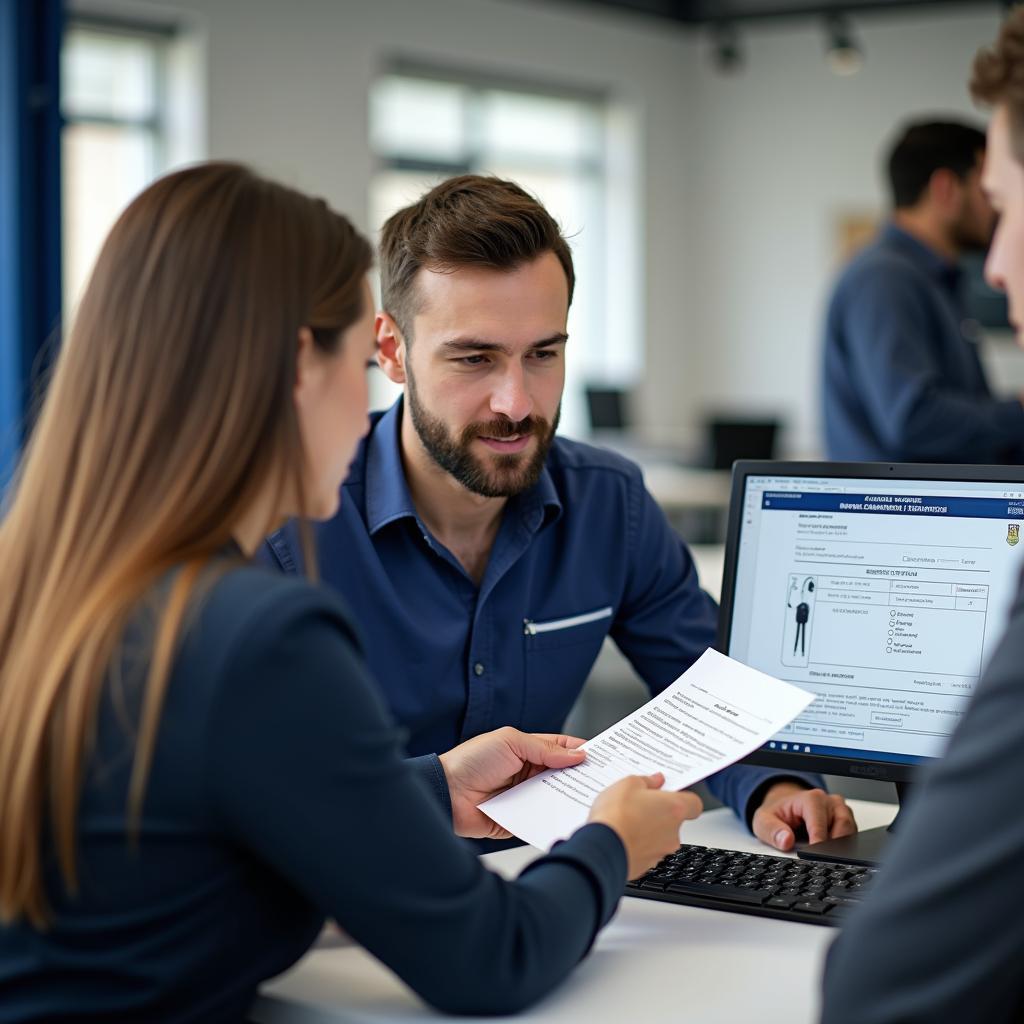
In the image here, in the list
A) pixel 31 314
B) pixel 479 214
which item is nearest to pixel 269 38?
pixel 31 314

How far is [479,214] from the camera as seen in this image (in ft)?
6.00

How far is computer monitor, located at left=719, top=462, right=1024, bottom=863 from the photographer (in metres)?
1.54

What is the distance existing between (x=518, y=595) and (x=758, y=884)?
0.54m

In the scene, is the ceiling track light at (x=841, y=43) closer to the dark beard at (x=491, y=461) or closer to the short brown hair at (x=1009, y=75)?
the dark beard at (x=491, y=461)

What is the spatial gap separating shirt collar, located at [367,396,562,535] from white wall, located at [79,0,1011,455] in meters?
6.38

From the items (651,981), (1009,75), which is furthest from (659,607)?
(1009,75)

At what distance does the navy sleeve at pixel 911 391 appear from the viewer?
3436 millimetres

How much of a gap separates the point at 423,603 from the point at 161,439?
79cm

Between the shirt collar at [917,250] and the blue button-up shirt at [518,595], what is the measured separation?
188 centimetres

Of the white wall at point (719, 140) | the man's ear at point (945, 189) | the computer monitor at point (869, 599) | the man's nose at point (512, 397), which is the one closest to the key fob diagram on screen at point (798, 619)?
the computer monitor at point (869, 599)

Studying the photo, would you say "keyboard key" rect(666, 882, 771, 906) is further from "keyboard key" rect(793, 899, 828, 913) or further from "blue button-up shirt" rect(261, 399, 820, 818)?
"blue button-up shirt" rect(261, 399, 820, 818)

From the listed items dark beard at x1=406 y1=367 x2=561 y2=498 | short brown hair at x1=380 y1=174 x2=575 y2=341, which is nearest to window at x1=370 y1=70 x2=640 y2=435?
short brown hair at x1=380 y1=174 x2=575 y2=341

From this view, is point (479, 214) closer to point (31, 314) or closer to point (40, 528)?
point (40, 528)

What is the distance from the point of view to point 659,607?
196 centimetres
